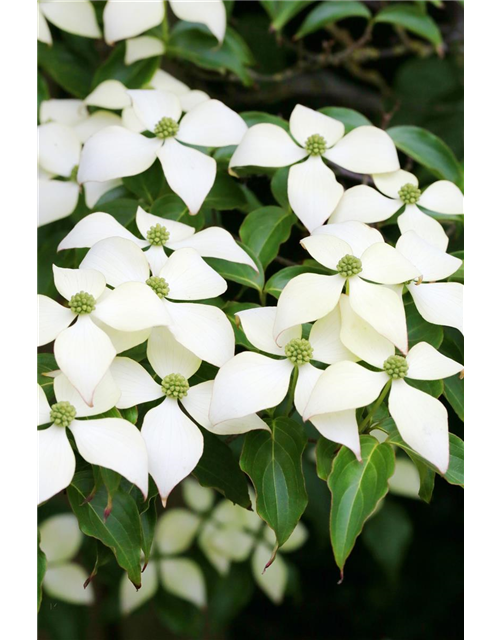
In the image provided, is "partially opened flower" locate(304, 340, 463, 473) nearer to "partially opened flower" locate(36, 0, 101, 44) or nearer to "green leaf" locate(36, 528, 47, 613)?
"green leaf" locate(36, 528, 47, 613)

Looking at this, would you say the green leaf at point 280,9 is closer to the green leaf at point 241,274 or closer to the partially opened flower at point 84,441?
the green leaf at point 241,274

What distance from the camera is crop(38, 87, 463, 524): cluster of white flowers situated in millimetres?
472

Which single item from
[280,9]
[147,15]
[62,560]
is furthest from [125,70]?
[62,560]

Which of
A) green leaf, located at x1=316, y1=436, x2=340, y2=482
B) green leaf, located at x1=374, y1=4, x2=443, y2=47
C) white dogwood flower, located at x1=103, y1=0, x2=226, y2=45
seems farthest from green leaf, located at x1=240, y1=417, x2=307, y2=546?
green leaf, located at x1=374, y1=4, x2=443, y2=47

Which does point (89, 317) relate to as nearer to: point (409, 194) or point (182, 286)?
point (182, 286)

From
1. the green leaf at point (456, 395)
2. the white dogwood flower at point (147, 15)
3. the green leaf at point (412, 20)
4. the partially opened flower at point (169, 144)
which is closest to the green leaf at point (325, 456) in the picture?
the green leaf at point (456, 395)

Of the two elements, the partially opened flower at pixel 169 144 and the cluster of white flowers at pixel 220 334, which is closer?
the cluster of white flowers at pixel 220 334

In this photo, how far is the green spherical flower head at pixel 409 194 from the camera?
Result: 66 cm

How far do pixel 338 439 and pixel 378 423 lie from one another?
0.06m

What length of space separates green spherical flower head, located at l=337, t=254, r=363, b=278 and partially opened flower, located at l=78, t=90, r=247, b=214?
0.16 meters

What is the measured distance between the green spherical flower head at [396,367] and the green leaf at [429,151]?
12.5 inches

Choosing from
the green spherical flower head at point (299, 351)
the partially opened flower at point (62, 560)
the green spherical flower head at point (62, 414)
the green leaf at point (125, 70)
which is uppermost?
the green leaf at point (125, 70)
